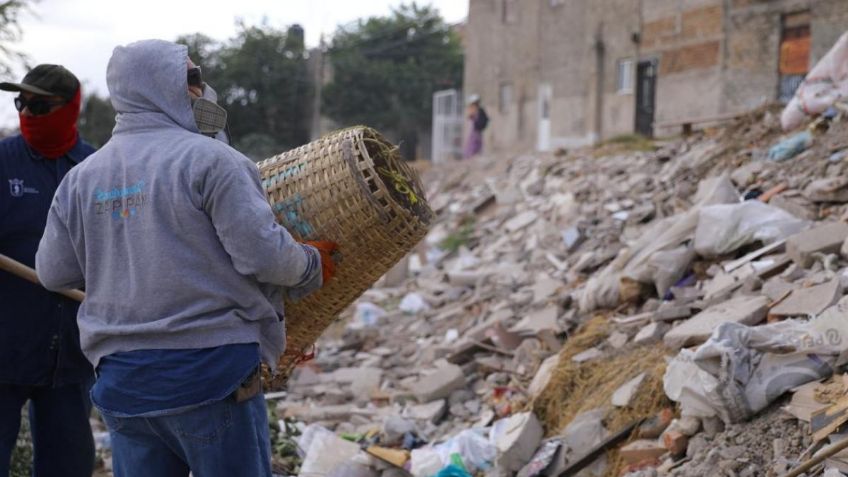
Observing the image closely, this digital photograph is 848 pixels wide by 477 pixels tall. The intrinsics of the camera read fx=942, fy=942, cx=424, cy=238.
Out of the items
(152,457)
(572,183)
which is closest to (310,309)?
(152,457)

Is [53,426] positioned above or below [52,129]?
below

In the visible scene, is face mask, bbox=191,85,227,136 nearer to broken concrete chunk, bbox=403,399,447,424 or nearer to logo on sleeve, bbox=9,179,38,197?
logo on sleeve, bbox=9,179,38,197

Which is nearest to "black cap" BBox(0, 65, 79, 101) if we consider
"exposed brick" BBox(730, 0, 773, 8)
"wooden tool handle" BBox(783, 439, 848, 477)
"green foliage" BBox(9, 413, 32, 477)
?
"green foliage" BBox(9, 413, 32, 477)

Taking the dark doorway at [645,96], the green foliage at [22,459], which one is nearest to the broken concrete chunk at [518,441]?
the green foliage at [22,459]

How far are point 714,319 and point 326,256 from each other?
2724 mm

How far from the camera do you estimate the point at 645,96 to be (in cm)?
2283

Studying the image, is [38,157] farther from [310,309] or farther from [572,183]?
[572,183]

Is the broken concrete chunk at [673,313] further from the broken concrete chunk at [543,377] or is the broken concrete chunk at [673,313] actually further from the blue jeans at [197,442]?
the blue jeans at [197,442]

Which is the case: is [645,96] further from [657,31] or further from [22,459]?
[22,459]

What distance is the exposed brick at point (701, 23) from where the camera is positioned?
1978 centimetres

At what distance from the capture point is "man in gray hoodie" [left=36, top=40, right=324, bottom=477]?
2516 millimetres

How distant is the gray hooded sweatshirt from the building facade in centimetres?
1124

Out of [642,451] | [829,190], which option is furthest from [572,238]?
[642,451]

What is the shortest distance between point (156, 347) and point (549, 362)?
3.99m
